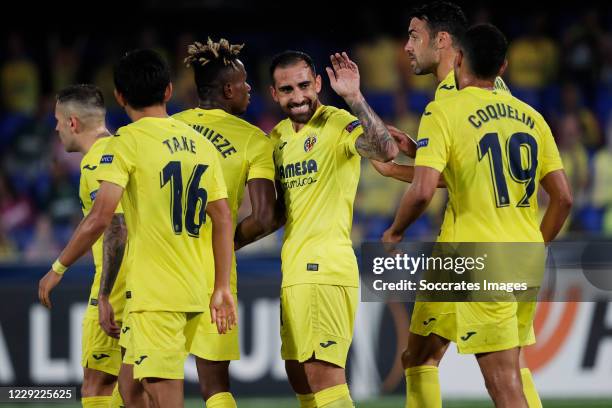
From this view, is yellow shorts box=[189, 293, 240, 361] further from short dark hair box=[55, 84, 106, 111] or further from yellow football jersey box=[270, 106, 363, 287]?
short dark hair box=[55, 84, 106, 111]

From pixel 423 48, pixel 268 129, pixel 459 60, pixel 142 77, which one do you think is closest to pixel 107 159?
pixel 142 77

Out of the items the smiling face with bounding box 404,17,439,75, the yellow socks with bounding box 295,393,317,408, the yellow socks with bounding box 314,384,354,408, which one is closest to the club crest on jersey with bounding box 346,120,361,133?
the smiling face with bounding box 404,17,439,75

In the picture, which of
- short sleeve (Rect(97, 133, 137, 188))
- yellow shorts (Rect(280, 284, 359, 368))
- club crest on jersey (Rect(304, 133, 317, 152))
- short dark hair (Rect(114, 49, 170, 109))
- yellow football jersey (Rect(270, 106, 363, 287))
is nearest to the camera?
short sleeve (Rect(97, 133, 137, 188))

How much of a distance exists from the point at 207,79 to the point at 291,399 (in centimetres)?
402

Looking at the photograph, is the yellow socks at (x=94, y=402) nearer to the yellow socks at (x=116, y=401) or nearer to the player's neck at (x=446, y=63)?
the yellow socks at (x=116, y=401)

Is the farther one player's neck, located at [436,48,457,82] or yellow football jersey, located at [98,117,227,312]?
player's neck, located at [436,48,457,82]

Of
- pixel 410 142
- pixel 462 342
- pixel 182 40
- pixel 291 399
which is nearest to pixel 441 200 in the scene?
pixel 291 399

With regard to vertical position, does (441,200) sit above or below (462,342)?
above

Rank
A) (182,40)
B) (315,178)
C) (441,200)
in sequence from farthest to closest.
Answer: (182,40)
(441,200)
(315,178)

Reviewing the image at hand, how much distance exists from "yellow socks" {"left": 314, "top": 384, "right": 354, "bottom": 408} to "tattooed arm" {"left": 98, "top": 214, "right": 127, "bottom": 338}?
3.81ft

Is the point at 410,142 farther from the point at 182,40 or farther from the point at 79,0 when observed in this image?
the point at 79,0

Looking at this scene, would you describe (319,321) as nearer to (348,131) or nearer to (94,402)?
(348,131)

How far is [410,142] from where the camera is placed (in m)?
6.36

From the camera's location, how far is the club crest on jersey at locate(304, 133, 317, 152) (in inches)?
238
